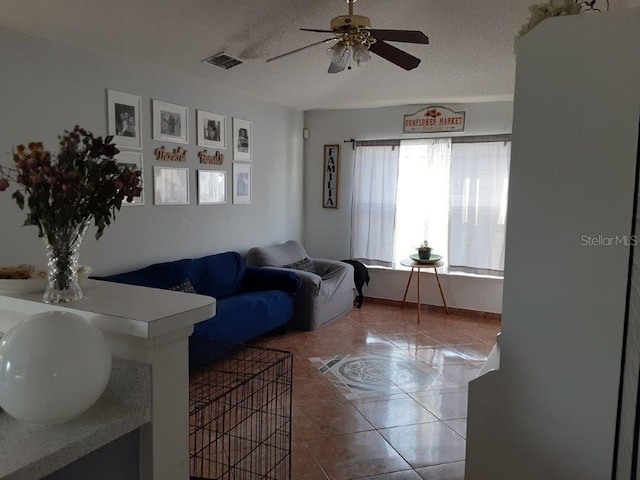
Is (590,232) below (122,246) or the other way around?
the other way around

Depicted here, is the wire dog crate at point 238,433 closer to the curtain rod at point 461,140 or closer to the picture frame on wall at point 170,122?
the picture frame on wall at point 170,122

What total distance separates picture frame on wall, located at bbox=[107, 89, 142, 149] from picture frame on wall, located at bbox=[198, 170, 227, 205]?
2.62 feet

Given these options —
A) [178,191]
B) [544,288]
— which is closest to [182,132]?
[178,191]

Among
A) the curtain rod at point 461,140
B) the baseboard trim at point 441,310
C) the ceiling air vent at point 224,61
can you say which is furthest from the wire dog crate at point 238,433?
the curtain rod at point 461,140

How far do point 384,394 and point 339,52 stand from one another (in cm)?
228

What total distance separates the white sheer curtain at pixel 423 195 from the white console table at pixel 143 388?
4527 mm

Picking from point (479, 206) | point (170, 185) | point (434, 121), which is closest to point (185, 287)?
point (170, 185)

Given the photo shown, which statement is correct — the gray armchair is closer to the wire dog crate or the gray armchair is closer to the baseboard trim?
the baseboard trim

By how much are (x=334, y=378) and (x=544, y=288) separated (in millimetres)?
2067

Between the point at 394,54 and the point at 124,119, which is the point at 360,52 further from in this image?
the point at 124,119

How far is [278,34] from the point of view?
367 cm

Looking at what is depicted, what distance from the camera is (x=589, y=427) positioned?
75.6 inches

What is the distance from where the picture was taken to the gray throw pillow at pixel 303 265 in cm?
528

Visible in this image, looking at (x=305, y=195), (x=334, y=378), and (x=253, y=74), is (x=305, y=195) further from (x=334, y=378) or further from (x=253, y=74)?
(x=334, y=378)
